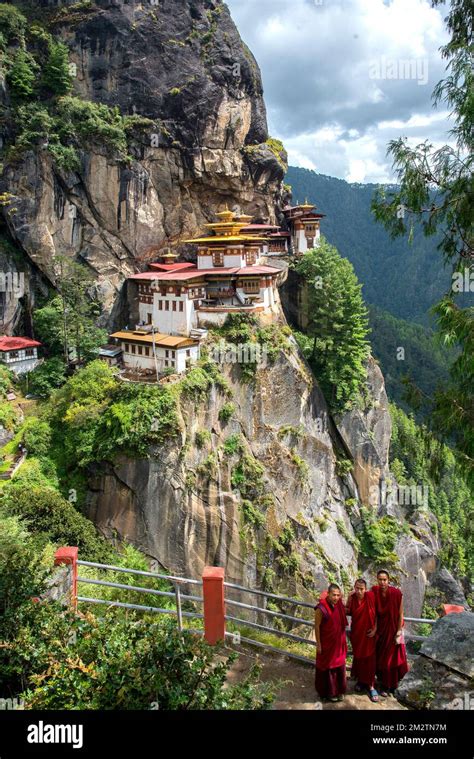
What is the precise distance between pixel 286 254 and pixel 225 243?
9430mm

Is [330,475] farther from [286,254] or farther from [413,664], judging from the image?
[413,664]

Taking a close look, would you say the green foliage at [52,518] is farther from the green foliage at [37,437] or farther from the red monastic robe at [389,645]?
the red monastic robe at [389,645]

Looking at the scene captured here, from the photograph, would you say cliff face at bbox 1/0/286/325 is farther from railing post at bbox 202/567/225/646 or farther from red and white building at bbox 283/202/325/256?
railing post at bbox 202/567/225/646

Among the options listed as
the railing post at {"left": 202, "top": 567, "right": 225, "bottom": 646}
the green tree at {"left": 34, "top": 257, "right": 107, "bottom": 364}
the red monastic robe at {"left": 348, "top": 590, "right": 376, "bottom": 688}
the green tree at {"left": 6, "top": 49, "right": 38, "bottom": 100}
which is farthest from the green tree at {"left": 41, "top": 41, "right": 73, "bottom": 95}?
the red monastic robe at {"left": 348, "top": 590, "right": 376, "bottom": 688}

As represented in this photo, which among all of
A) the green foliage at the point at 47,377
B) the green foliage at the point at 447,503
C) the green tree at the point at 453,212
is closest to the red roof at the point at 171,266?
the green foliage at the point at 47,377

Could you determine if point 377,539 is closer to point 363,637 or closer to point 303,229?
point 303,229

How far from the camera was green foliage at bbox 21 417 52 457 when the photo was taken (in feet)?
72.7

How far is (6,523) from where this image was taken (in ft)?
42.9

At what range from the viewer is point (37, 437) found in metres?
22.5

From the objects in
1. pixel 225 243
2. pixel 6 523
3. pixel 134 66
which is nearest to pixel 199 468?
pixel 6 523

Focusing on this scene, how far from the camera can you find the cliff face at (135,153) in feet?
95.6

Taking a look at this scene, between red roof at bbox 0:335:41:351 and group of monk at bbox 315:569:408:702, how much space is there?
2447cm
